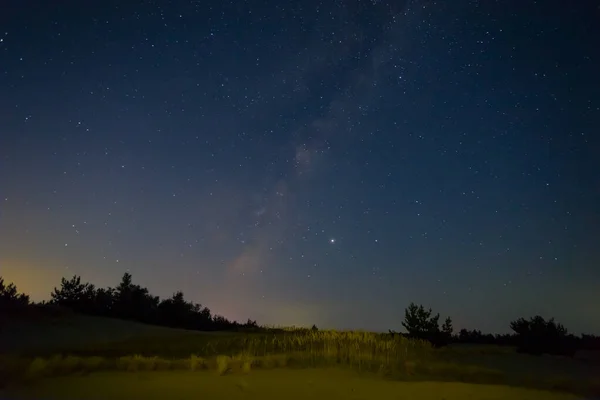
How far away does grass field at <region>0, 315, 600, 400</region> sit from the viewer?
866cm

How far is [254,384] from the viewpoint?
9078mm

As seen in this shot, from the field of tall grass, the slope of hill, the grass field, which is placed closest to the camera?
the grass field

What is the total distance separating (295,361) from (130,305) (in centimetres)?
1832

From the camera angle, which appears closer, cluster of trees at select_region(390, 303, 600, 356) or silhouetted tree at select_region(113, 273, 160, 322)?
cluster of trees at select_region(390, 303, 600, 356)

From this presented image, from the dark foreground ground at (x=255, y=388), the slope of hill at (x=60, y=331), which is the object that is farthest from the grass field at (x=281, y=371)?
the slope of hill at (x=60, y=331)

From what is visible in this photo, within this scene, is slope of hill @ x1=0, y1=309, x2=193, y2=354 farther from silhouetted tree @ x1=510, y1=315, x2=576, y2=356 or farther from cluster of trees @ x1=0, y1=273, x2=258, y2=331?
silhouetted tree @ x1=510, y1=315, x2=576, y2=356

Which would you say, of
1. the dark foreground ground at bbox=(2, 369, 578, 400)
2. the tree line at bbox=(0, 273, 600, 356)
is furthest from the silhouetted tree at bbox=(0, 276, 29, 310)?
the dark foreground ground at bbox=(2, 369, 578, 400)

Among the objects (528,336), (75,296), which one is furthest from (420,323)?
(75,296)

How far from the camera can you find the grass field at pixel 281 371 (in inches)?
341

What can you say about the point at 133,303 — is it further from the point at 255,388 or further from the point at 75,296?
the point at 255,388

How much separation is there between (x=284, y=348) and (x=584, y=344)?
622 inches

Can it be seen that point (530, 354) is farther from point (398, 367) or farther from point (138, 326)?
point (138, 326)

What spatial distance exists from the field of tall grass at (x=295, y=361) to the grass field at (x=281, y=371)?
1.0 inches

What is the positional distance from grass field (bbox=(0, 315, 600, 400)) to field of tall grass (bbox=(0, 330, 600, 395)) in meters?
0.03
